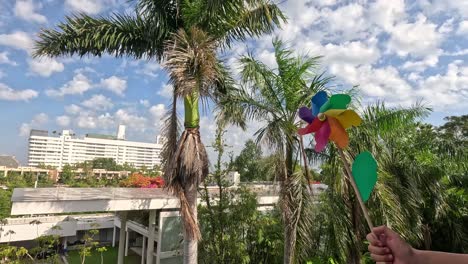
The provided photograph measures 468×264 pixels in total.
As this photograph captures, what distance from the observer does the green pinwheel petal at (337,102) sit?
1.20 metres

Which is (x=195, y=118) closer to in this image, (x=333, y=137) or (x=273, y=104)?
(x=273, y=104)

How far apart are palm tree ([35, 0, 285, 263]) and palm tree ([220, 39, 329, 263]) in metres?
0.67

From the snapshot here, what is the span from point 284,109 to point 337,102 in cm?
327

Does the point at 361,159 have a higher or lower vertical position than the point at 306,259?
higher

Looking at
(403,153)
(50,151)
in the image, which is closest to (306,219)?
(403,153)

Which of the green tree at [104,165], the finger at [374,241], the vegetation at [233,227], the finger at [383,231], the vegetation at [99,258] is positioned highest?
the green tree at [104,165]

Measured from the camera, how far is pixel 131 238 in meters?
12.8

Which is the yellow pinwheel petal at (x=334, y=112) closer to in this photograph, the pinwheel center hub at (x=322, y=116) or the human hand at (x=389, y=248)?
the pinwheel center hub at (x=322, y=116)

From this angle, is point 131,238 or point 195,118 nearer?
point 195,118

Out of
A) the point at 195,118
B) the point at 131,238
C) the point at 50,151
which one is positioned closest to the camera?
the point at 195,118

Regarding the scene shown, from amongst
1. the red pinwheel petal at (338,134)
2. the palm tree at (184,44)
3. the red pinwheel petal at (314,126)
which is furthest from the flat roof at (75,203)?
the red pinwheel petal at (338,134)

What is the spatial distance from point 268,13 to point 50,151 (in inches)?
3811

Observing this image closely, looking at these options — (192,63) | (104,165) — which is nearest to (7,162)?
(104,165)

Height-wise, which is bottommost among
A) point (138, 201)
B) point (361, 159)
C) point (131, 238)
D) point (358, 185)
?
point (131, 238)
